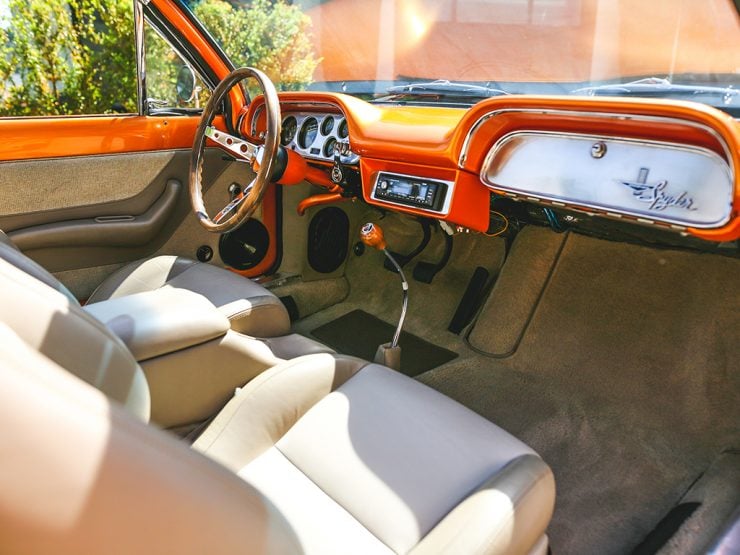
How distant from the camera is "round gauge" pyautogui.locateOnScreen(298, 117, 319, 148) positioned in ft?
7.39

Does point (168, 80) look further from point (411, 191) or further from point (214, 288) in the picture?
point (411, 191)

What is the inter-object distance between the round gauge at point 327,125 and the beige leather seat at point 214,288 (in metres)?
0.64

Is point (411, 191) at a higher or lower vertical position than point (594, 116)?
lower

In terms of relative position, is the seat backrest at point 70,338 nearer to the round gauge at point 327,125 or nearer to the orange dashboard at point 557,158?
the orange dashboard at point 557,158

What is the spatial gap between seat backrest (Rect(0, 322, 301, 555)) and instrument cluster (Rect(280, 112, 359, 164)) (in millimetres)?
1593

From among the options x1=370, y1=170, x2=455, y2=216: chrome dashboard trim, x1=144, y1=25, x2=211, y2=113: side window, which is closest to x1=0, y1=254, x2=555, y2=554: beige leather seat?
x1=370, y1=170, x2=455, y2=216: chrome dashboard trim

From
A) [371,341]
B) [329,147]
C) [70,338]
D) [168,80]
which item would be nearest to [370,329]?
[371,341]

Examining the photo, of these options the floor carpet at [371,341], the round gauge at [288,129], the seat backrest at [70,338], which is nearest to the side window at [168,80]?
the round gauge at [288,129]

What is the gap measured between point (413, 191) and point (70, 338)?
1.21 m

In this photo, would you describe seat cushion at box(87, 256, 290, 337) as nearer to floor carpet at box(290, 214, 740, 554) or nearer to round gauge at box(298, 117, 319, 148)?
round gauge at box(298, 117, 319, 148)

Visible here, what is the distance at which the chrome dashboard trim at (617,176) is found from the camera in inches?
46.8

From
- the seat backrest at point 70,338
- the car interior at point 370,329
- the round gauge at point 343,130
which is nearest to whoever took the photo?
the car interior at point 370,329

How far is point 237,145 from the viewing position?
202 cm

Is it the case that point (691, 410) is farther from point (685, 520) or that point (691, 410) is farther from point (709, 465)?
point (685, 520)
